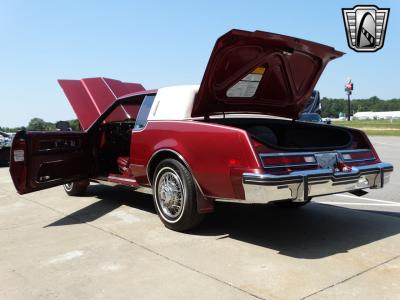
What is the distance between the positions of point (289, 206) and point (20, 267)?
3.37 meters

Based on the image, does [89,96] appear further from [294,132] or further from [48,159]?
[294,132]

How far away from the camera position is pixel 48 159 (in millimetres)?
5578

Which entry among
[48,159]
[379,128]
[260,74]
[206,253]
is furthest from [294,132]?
[379,128]

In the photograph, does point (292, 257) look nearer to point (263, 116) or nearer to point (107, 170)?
point (263, 116)

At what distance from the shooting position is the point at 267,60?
4.61 m

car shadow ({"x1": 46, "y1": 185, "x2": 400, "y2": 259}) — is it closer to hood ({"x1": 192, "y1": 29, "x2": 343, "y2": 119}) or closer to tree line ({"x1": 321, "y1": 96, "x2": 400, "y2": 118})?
hood ({"x1": 192, "y1": 29, "x2": 343, "y2": 119})

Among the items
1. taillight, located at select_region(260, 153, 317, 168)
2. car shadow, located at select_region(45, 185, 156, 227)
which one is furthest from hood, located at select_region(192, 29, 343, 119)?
car shadow, located at select_region(45, 185, 156, 227)

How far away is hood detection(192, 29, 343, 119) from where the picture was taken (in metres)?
4.14

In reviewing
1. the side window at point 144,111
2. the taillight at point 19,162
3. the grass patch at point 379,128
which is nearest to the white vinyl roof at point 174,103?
the side window at point 144,111

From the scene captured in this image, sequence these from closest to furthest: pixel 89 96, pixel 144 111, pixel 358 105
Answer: pixel 144 111, pixel 89 96, pixel 358 105

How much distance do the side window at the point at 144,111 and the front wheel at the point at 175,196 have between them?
0.69m

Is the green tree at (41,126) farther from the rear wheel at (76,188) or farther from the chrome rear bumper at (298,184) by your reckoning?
the chrome rear bumper at (298,184)

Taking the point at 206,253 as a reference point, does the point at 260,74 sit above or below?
above

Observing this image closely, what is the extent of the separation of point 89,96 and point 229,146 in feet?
13.7
